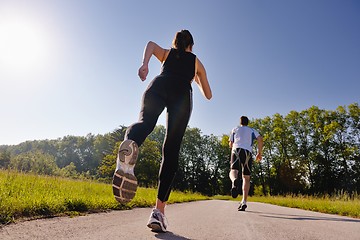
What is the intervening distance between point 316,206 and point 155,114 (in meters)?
7.58

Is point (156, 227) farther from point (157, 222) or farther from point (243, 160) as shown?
point (243, 160)

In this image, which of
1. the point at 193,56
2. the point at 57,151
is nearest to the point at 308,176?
the point at 193,56

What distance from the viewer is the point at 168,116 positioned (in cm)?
252

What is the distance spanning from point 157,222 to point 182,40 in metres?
1.80

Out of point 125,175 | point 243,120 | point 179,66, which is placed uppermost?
point 243,120

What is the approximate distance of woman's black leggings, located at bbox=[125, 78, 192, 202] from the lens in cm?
237

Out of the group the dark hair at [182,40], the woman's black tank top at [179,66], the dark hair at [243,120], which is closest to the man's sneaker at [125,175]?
the woman's black tank top at [179,66]

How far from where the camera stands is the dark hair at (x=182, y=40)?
9.19 feet

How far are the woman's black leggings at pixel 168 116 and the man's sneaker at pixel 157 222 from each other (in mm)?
137

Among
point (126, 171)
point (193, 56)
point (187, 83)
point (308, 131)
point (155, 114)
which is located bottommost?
point (126, 171)

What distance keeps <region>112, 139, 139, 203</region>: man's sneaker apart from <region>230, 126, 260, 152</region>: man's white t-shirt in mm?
5014

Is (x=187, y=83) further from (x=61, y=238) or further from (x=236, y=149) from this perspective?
(x=236, y=149)

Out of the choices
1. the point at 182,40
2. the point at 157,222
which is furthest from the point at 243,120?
the point at 157,222

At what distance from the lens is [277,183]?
4844 cm
